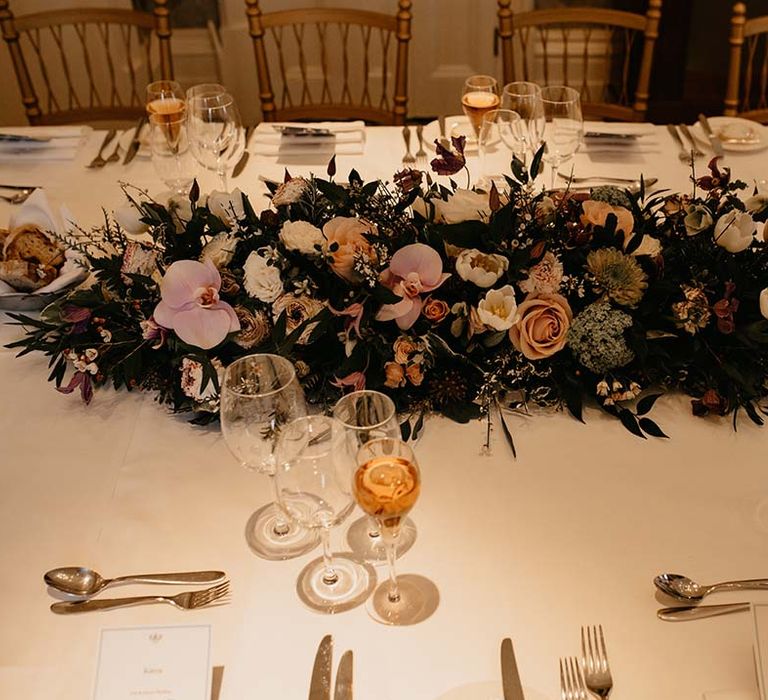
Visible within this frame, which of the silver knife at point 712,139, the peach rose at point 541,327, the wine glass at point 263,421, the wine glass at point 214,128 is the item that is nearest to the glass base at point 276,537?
the wine glass at point 263,421

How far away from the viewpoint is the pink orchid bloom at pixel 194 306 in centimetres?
129

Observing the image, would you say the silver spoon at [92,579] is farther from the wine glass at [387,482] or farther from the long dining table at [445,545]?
the wine glass at [387,482]

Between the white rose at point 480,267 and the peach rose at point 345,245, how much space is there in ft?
0.44

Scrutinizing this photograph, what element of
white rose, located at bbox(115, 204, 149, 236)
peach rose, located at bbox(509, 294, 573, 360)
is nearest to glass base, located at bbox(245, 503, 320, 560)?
peach rose, located at bbox(509, 294, 573, 360)

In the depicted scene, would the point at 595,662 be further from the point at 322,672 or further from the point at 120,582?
the point at 120,582

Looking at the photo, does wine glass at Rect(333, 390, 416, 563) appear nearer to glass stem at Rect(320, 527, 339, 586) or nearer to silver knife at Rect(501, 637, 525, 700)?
glass stem at Rect(320, 527, 339, 586)

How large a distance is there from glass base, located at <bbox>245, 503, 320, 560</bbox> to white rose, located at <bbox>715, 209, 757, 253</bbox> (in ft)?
2.50

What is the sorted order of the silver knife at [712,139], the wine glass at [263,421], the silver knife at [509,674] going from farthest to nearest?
the silver knife at [712,139] < the wine glass at [263,421] < the silver knife at [509,674]

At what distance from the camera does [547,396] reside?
4.53 feet

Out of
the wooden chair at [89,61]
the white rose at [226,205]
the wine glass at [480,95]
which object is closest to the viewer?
the white rose at [226,205]

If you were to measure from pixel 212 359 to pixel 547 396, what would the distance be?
0.53 meters

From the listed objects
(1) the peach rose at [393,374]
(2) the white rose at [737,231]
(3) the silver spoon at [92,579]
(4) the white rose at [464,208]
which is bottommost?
(3) the silver spoon at [92,579]

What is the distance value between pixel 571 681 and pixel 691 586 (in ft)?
0.68

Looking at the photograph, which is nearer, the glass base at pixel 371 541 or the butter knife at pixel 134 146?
the glass base at pixel 371 541
